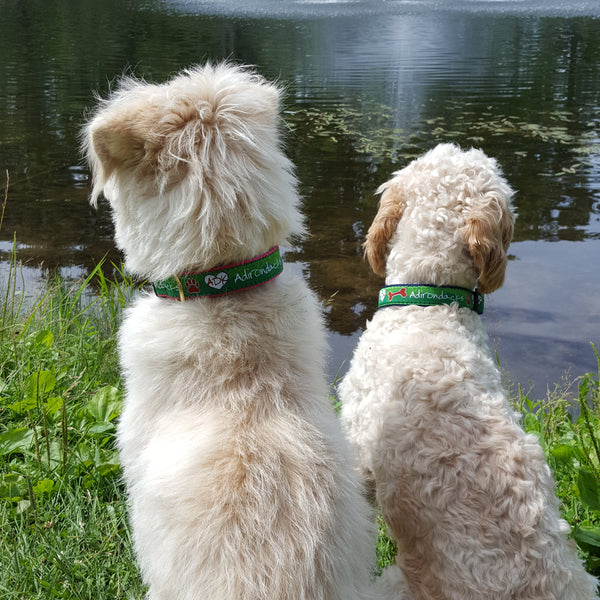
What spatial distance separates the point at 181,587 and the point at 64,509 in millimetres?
1452

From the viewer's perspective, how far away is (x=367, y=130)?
479 inches

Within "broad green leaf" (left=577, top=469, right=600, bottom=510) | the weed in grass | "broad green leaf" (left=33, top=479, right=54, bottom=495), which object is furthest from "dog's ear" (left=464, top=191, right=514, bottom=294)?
"broad green leaf" (left=33, top=479, right=54, bottom=495)

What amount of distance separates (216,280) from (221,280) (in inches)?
0.7

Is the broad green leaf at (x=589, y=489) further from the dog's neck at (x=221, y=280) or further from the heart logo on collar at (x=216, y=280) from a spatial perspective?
the heart logo on collar at (x=216, y=280)

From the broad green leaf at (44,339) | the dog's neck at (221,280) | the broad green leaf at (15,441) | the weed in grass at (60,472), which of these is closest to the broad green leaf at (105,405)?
the weed in grass at (60,472)

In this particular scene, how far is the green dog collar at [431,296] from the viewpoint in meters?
3.28

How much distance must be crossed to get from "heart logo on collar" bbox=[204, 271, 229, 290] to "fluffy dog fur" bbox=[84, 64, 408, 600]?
0.05 meters

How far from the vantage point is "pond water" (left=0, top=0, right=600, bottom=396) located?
6.97m

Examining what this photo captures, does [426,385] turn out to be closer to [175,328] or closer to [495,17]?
[175,328]

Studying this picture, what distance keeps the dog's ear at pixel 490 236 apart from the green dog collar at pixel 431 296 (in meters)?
0.11

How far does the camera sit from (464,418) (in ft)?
8.93

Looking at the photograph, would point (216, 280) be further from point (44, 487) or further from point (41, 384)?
point (41, 384)

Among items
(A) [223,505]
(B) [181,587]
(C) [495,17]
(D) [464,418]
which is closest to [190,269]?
(A) [223,505]

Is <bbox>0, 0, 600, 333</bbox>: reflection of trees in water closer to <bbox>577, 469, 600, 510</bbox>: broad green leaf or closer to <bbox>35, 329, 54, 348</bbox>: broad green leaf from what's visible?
<bbox>35, 329, 54, 348</bbox>: broad green leaf
